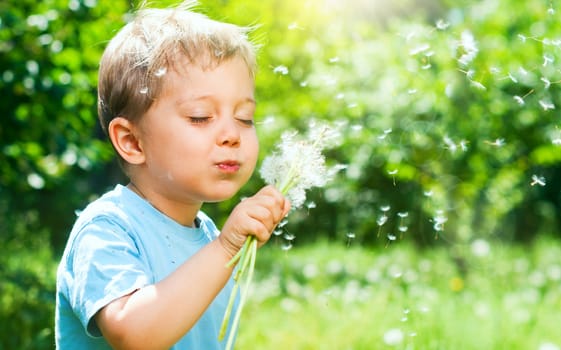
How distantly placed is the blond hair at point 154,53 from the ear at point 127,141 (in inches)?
0.9

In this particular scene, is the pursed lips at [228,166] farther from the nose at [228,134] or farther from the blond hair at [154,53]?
the blond hair at [154,53]

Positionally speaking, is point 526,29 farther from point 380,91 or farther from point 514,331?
point 514,331

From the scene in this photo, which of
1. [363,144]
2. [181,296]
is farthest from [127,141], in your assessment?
[363,144]

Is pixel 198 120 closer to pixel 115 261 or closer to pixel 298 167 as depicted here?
pixel 298 167

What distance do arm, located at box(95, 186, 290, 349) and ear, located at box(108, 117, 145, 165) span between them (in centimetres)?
40

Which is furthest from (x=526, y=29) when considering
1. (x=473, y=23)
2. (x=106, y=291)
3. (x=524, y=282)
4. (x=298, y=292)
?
(x=106, y=291)

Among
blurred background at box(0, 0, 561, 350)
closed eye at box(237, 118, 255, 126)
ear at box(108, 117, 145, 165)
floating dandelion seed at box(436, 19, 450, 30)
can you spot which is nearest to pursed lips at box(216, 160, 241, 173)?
closed eye at box(237, 118, 255, 126)

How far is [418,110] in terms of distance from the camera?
21.0 feet

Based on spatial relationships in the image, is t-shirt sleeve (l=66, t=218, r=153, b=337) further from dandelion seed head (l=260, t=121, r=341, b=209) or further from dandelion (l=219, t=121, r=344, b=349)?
dandelion seed head (l=260, t=121, r=341, b=209)

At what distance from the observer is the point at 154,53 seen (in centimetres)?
179

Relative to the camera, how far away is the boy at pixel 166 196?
149cm

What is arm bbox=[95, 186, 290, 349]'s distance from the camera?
1464 mm

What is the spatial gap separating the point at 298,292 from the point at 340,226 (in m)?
3.32

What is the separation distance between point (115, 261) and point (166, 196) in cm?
32
